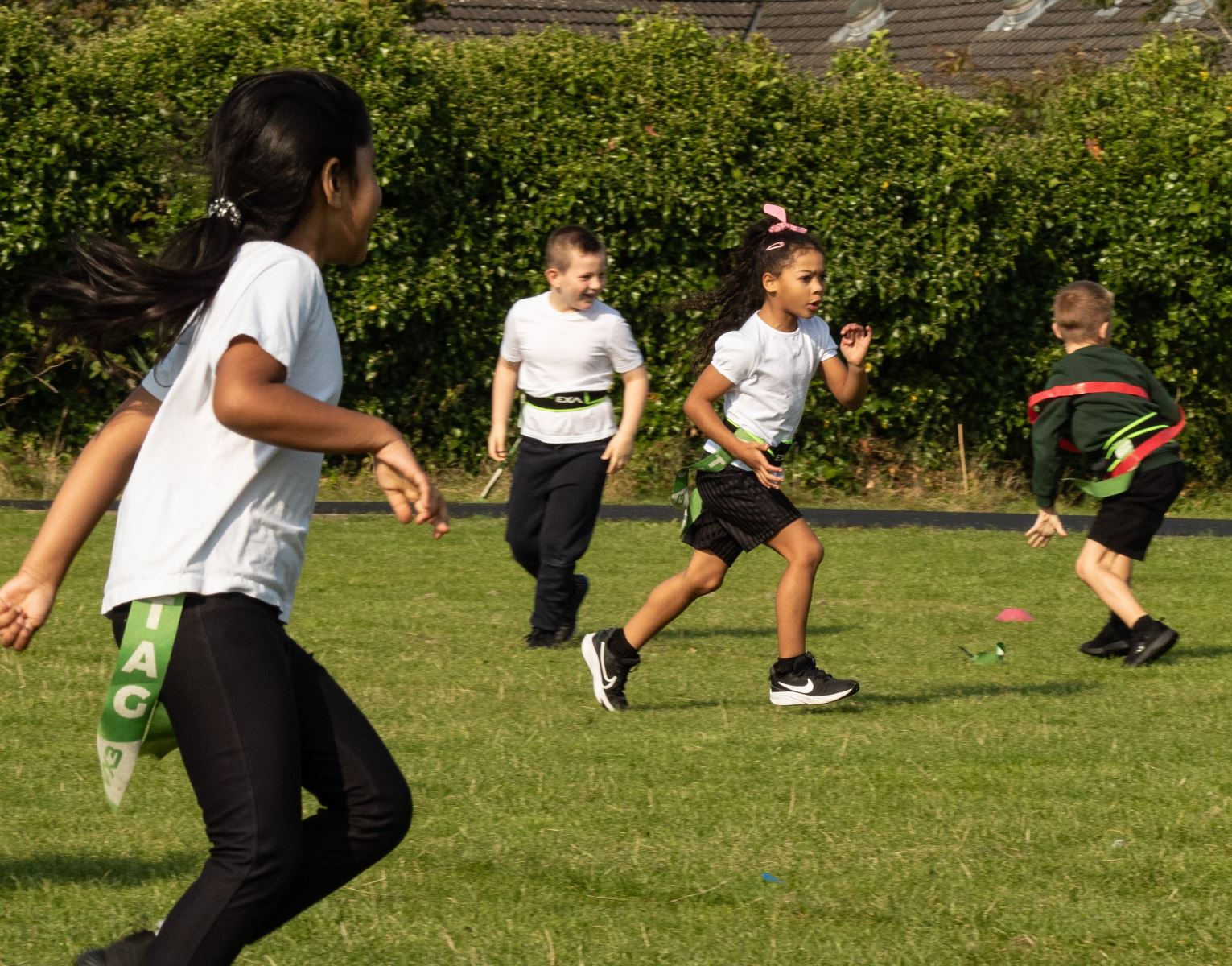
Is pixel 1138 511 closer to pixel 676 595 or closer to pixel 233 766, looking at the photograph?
pixel 676 595

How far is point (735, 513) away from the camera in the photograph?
22.3 ft

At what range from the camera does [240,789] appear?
9.76 ft

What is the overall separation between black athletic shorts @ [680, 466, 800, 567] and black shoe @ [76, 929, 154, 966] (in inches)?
147

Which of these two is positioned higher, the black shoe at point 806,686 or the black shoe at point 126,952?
the black shoe at point 126,952

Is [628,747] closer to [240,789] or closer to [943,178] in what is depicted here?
[240,789]

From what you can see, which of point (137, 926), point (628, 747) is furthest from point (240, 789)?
point (628, 747)

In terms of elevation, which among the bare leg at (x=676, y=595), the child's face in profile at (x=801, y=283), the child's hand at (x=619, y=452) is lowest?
the bare leg at (x=676, y=595)

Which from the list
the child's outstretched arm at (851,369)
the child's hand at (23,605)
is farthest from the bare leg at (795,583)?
the child's hand at (23,605)

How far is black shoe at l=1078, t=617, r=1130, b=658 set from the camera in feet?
27.1

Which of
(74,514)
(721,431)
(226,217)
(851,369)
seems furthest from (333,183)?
(851,369)

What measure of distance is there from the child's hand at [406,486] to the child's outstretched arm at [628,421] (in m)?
4.88

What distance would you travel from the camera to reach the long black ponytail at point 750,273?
6.82 m

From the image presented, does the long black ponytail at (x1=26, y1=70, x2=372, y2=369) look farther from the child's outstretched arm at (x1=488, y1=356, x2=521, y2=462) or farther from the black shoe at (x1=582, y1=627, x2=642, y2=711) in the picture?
the child's outstretched arm at (x1=488, y1=356, x2=521, y2=462)

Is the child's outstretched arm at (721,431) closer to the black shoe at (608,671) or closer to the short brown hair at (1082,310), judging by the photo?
the black shoe at (608,671)
